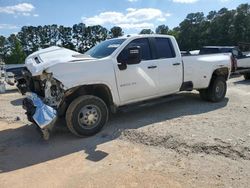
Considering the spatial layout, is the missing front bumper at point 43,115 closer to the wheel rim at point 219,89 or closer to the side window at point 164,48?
the side window at point 164,48

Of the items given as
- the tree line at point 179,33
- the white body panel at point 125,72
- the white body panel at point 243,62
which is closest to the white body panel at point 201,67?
the white body panel at point 125,72

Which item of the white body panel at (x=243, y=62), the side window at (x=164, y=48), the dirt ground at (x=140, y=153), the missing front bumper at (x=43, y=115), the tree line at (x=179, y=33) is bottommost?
the dirt ground at (x=140, y=153)

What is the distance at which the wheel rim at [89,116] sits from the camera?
6.30 metres

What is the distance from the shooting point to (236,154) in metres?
5.03

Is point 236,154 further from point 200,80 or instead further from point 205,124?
point 200,80

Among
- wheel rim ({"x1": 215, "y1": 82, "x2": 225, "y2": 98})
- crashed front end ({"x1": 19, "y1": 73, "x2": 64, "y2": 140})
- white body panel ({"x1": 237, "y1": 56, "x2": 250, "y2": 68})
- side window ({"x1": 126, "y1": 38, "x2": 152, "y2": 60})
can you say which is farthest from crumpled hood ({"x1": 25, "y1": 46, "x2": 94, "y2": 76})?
white body panel ({"x1": 237, "y1": 56, "x2": 250, "y2": 68})

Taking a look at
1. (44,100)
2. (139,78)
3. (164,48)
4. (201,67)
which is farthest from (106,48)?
(201,67)

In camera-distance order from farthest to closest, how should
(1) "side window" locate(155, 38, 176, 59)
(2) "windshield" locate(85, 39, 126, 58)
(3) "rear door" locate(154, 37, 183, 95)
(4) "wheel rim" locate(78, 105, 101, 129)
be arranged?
(1) "side window" locate(155, 38, 176, 59) → (3) "rear door" locate(154, 37, 183, 95) → (2) "windshield" locate(85, 39, 126, 58) → (4) "wheel rim" locate(78, 105, 101, 129)

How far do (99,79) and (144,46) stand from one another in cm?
170

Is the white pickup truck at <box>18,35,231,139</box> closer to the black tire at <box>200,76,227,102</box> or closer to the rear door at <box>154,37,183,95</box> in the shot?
the rear door at <box>154,37,183,95</box>

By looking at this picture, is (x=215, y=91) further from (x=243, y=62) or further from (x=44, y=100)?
(x=243, y=62)

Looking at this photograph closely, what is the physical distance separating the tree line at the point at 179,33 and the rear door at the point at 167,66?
148 ft

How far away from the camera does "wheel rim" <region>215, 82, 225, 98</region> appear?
914cm

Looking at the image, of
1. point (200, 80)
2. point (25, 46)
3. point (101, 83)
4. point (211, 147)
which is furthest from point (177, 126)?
point (25, 46)
